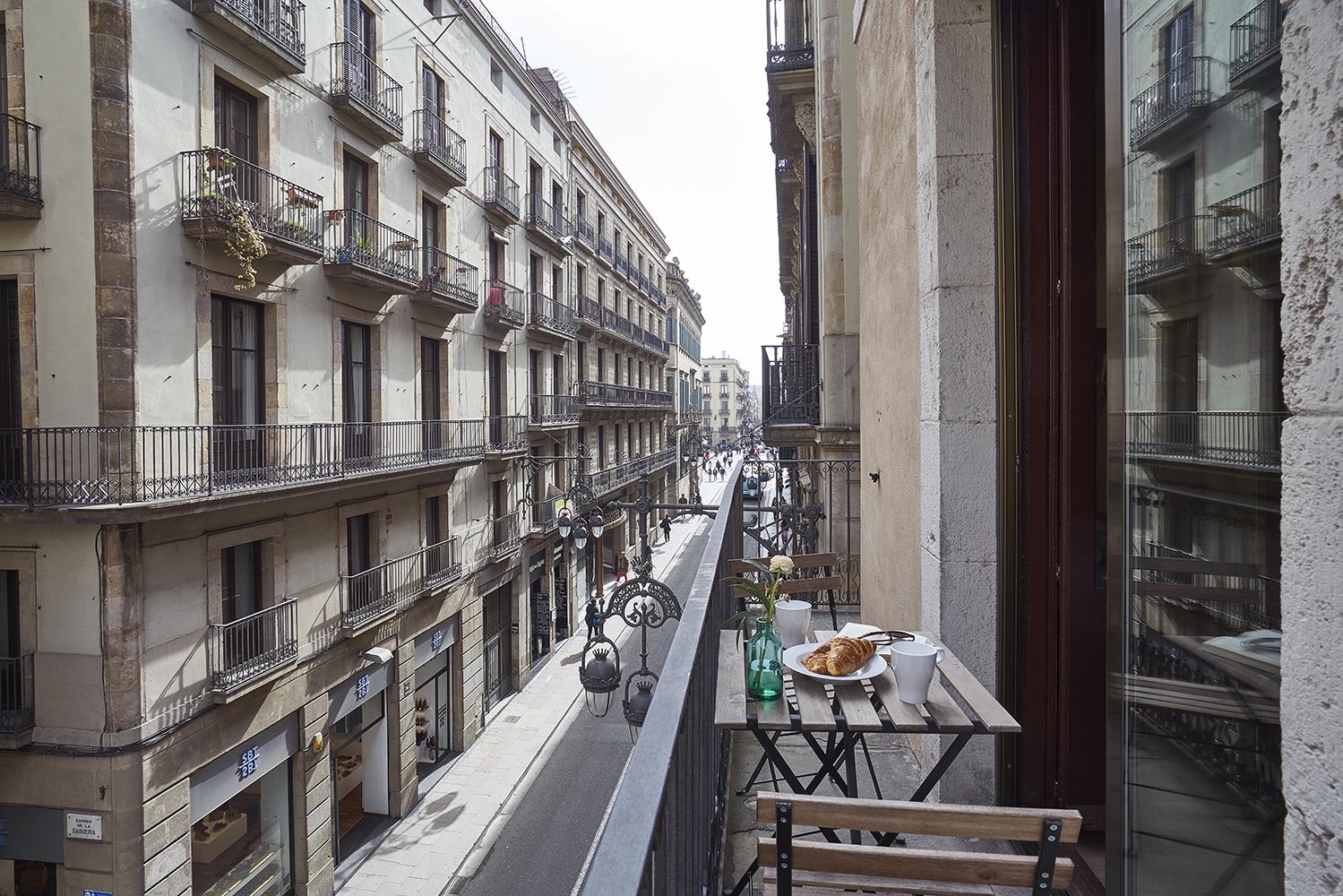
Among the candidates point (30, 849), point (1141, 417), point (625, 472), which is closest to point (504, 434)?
point (30, 849)

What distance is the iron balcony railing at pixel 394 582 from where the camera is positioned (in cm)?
1162

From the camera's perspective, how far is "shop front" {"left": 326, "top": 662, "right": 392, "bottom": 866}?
38.4 feet

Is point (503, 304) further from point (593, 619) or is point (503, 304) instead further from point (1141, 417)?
point (1141, 417)

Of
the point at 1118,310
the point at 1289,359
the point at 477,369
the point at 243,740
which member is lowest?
the point at 243,740

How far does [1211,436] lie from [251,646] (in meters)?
11.0

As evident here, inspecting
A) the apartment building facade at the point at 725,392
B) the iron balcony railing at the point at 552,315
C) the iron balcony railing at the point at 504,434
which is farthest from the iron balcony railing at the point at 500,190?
the apartment building facade at the point at 725,392

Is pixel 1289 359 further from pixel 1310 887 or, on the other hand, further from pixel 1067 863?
pixel 1067 863

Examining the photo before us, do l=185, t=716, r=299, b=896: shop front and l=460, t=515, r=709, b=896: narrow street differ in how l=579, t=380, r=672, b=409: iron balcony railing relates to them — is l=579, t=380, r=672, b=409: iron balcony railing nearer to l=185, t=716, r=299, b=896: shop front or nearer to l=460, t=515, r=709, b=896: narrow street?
l=460, t=515, r=709, b=896: narrow street

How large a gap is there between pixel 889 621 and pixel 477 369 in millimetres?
14026

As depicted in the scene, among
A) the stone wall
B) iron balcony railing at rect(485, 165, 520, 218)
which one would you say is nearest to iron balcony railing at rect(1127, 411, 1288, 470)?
the stone wall

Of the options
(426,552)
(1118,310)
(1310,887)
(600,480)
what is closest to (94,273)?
(426,552)

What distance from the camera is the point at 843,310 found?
9758mm

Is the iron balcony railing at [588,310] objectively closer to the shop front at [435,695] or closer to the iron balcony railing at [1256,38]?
the shop front at [435,695]

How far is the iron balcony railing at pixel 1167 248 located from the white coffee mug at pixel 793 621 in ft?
5.57
